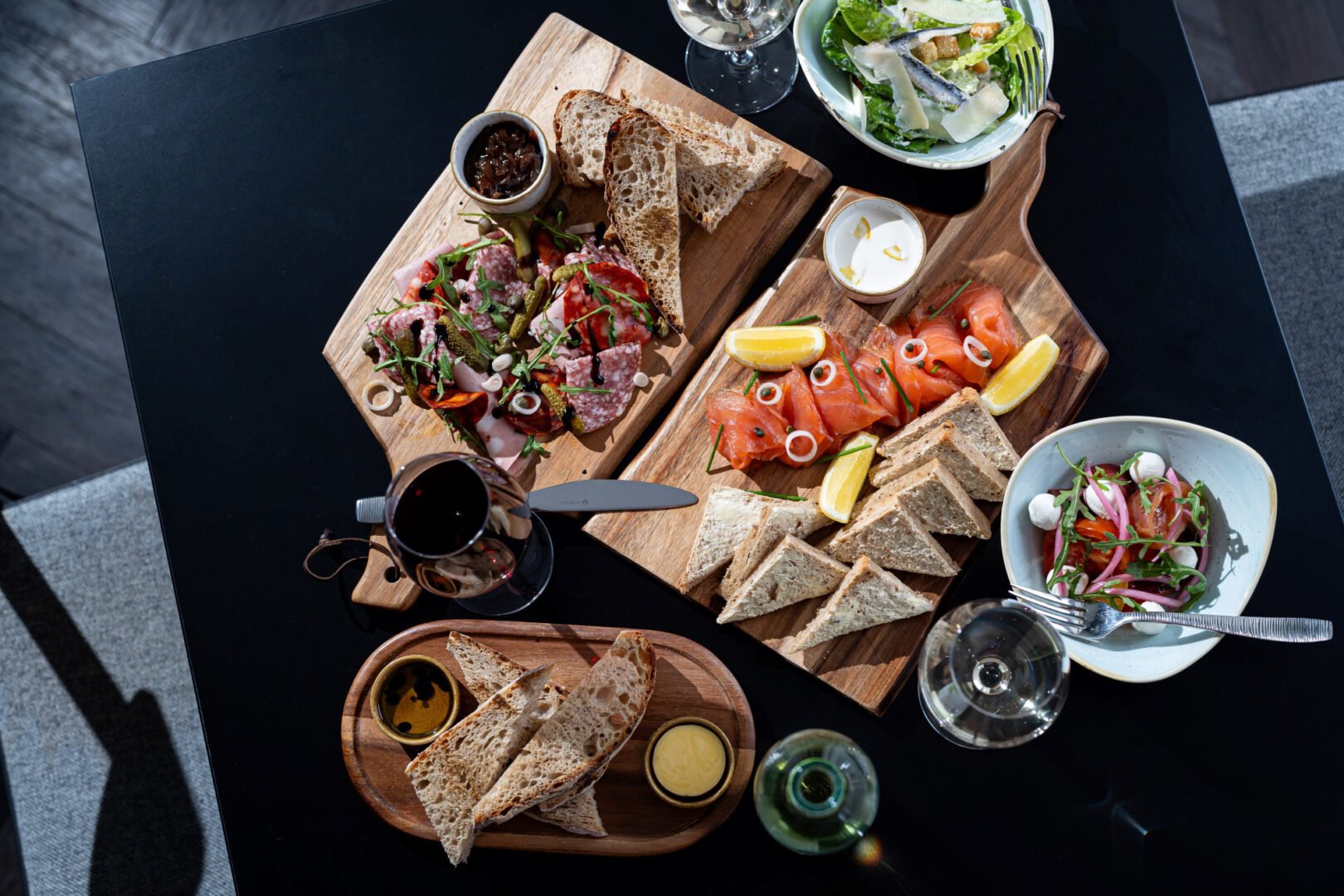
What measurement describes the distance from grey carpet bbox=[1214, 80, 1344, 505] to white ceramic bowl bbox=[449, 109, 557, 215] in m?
1.83

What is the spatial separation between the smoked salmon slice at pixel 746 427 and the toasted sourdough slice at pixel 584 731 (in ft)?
1.36

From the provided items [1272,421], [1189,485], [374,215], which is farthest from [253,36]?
[1272,421]

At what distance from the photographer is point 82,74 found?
3.05 m

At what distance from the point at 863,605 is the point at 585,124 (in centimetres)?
113

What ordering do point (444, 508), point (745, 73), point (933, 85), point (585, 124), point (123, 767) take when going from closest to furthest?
point (444, 508) < point (933, 85) < point (585, 124) < point (745, 73) < point (123, 767)

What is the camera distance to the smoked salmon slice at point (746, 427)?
1864mm

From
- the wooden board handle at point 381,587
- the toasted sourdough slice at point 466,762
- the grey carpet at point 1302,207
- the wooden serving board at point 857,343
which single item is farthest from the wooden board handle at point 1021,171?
the wooden board handle at point 381,587

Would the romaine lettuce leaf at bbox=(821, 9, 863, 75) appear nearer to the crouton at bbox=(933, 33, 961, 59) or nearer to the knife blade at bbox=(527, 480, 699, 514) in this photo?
the crouton at bbox=(933, 33, 961, 59)

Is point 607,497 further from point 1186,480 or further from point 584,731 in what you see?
point 1186,480

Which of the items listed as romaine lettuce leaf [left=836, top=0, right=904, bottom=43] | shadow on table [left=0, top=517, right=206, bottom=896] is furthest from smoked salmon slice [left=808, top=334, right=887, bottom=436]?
shadow on table [left=0, top=517, right=206, bottom=896]

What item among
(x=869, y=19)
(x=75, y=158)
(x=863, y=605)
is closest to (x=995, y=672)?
(x=863, y=605)

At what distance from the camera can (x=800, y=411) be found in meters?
1.88

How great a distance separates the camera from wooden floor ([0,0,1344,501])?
9.63 feet

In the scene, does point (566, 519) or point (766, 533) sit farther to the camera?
point (566, 519)
